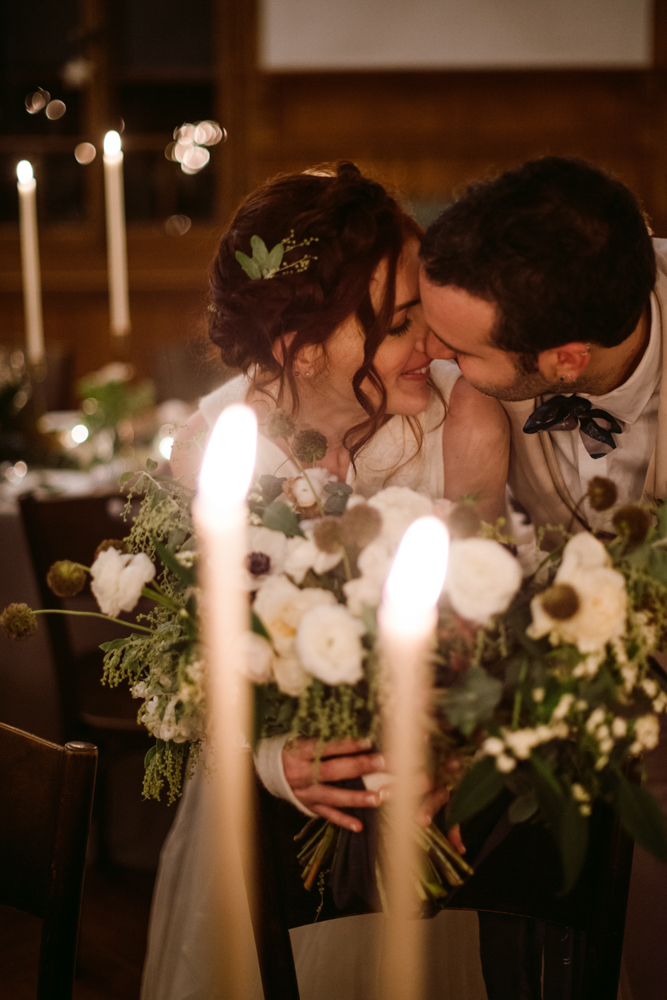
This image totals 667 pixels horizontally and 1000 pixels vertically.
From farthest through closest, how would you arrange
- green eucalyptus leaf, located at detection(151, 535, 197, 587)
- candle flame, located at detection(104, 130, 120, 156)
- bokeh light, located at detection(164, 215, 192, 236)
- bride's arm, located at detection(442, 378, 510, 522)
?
bokeh light, located at detection(164, 215, 192, 236) → candle flame, located at detection(104, 130, 120, 156) → bride's arm, located at detection(442, 378, 510, 522) → green eucalyptus leaf, located at detection(151, 535, 197, 587)

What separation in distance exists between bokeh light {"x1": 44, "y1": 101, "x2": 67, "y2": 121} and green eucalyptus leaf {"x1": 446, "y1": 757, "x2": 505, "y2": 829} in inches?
212

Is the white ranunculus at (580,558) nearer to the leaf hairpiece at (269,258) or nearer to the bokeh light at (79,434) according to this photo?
the leaf hairpiece at (269,258)

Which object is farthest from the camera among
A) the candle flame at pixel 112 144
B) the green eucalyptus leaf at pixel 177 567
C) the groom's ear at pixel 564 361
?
the candle flame at pixel 112 144

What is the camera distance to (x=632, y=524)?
848mm

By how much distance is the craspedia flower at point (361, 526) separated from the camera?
868 mm

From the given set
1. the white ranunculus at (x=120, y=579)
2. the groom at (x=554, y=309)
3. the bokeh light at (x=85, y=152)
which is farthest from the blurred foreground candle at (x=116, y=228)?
the bokeh light at (x=85, y=152)

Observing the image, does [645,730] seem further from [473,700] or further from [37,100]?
[37,100]

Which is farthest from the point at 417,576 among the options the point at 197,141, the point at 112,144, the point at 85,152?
the point at 85,152

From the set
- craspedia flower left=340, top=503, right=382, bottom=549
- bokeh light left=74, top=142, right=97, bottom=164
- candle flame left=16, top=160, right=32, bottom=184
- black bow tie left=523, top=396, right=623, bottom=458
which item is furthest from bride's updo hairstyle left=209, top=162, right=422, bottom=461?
bokeh light left=74, top=142, right=97, bottom=164

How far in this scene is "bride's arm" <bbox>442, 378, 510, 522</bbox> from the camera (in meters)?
1.59

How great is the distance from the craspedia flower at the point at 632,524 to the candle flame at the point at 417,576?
174mm

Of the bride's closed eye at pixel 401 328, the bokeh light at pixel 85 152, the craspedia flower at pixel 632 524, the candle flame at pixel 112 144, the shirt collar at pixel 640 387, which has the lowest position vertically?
the craspedia flower at pixel 632 524

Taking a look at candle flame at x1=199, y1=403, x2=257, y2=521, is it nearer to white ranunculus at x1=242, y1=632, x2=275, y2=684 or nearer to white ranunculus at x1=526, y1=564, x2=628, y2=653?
white ranunculus at x1=242, y1=632, x2=275, y2=684

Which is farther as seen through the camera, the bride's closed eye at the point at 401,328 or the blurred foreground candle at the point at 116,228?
the blurred foreground candle at the point at 116,228
